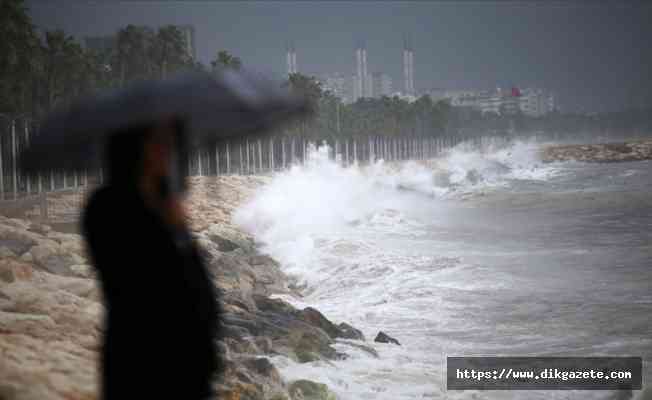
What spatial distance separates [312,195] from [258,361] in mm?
36306

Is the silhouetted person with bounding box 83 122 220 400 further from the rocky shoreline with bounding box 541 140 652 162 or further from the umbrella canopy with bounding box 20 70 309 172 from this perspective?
the rocky shoreline with bounding box 541 140 652 162

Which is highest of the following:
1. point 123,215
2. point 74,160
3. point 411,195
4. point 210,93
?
point 210,93

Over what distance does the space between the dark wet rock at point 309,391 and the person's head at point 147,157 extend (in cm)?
588

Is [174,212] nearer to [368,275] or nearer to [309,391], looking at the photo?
[309,391]

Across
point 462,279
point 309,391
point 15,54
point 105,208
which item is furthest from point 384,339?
point 15,54

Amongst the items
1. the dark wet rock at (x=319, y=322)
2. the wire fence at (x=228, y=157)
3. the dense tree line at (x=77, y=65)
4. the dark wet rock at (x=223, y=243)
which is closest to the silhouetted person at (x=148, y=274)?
the wire fence at (x=228, y=157)

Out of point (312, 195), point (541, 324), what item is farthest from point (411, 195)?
point (541, 324)

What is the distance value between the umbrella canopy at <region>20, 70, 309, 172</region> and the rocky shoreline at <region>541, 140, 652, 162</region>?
370 feet

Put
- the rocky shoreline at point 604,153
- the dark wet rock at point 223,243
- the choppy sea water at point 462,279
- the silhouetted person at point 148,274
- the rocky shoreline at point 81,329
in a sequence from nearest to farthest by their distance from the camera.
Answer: the silhouetted person at point 148,274 < the rocky shoreline at point 81,329 < the choppy sea water at point 462,279 < the dark wet rock at point 223,243 < the rocky shoreline at point 604,153

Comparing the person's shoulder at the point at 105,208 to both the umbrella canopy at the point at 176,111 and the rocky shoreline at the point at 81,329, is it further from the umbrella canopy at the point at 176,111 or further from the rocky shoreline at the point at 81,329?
the rocky shoreline at the point at 81,329

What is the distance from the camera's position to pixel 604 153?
11731 cm

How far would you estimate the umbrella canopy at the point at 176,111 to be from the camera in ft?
8.41

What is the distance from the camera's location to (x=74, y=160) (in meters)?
2.95

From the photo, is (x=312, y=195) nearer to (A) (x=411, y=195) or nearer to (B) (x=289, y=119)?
(A) (x=411, y=195)
